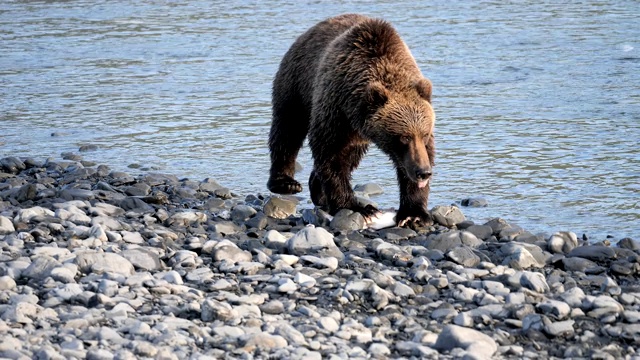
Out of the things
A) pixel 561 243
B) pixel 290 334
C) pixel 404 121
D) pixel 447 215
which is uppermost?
pixel 404 121

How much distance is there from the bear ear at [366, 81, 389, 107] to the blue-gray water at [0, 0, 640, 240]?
133 cm

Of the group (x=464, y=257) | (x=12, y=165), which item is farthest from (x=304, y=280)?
(x=12, y=165)

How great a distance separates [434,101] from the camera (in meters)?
12.1

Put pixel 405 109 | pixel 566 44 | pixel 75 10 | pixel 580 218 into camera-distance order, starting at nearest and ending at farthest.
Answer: pixel 405 109 → pixel 580 218 → pixel 566 44 → pixel 75 10

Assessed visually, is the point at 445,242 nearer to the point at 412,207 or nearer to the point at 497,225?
the point at 497,225

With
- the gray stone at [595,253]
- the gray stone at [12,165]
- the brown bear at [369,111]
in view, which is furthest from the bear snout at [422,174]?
the gray stone at [12,165]

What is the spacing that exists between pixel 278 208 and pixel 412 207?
98cm

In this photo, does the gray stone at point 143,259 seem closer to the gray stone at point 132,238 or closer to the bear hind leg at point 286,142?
the gray stone at point 132,238

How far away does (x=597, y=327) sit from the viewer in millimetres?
A: 4887

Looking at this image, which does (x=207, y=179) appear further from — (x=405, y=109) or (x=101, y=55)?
(x=101, y=55)

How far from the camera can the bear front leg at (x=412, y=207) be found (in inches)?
291

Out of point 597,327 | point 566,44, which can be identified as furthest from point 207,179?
point 566,44

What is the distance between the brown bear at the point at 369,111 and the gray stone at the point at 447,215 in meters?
0.10

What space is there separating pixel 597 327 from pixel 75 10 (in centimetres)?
1814
